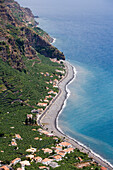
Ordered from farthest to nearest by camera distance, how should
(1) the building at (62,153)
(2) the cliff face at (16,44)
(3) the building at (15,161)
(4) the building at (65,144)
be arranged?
1. (2) the cliff face at (16,44)
2. (4) the building at (65,144)
3. (1) the building at (62,153)
4. (3) the building at (15,161)

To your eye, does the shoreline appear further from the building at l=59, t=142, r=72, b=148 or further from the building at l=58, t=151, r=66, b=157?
the building at l=58, t=151, r=66, b=157

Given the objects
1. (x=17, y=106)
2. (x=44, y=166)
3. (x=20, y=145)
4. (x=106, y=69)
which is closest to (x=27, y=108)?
(x=17, y=106)

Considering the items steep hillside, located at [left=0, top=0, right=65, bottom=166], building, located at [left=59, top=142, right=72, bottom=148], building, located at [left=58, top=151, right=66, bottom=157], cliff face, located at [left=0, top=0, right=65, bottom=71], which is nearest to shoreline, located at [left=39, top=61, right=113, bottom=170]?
steep hillside, located at [left=0, top=0, right=65, bottom=166]

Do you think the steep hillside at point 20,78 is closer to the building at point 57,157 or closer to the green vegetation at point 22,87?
the green vegetation at point 22,87

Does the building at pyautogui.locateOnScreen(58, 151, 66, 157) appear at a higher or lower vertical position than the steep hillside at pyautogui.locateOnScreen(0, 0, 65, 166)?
lower

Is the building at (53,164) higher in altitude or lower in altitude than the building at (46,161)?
higher

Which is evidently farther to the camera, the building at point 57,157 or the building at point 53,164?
the building at point 57,157

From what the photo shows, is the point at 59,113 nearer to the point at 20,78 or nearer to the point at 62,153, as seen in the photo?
the point at 20,78

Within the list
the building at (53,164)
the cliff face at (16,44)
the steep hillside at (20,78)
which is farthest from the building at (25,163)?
the cliff face at (16,44)
